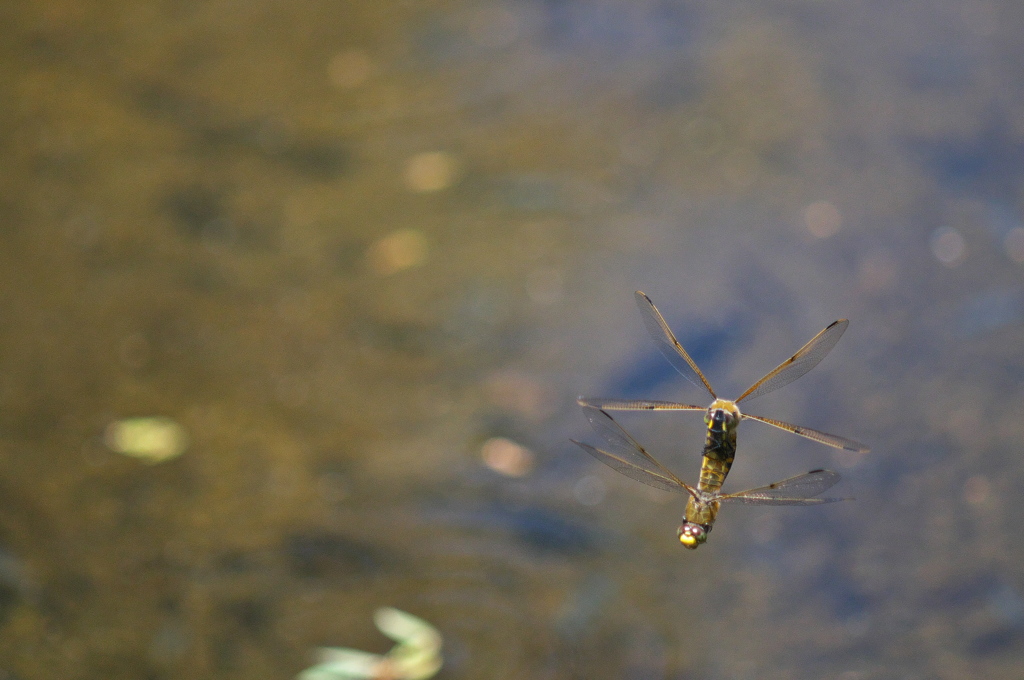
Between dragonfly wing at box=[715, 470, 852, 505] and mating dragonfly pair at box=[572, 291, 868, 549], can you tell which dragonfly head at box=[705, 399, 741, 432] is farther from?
dragonfly wing at box=[715, 470, 852, 505]

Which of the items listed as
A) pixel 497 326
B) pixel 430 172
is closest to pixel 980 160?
pixel 497 326

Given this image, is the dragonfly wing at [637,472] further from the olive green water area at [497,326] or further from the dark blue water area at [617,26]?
the dark blue water area at [617,26]

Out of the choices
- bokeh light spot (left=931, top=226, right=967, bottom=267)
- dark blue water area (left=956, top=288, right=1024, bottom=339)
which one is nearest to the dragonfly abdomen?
dark blue water area (left=956, top=288, right=1024, bottom=339)

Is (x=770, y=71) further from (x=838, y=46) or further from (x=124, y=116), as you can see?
(x=124, y=116)

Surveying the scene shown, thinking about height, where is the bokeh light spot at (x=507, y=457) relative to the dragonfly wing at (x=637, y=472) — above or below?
above

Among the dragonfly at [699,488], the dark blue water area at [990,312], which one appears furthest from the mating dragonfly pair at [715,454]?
the dark blue water area at [990,312]

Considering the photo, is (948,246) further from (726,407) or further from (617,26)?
(726,407)

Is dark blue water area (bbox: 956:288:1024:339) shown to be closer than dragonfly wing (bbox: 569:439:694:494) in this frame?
No
